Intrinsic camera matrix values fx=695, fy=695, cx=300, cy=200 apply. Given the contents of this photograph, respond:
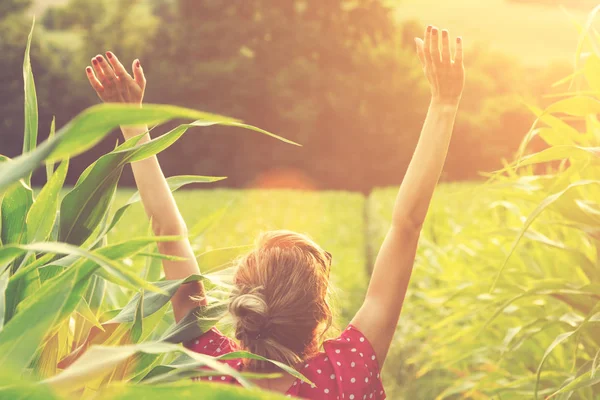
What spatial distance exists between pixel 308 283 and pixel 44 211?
1.63 ft

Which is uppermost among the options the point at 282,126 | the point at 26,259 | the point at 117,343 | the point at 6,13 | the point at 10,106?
the point at 26,259

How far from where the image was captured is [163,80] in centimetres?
2538

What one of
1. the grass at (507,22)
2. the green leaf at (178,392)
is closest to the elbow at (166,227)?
the green leaf at (178,392)

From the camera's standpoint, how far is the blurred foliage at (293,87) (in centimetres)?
2639

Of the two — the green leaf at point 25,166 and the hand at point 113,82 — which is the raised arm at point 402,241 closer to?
the hand at point 113,82

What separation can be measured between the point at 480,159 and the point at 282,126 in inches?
327

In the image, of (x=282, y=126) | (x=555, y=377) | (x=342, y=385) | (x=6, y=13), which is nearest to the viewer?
(x=342, y=385)

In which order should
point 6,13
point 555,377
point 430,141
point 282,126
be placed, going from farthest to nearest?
1. point 282,126
2. point 6,13
3. point 555,377
4. point 430,141

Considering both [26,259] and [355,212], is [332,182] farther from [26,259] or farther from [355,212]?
[26,259]

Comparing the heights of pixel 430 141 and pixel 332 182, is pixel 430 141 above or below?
above

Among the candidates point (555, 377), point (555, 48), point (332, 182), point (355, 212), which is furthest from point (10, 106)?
point (555, 48)

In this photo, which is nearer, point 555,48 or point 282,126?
point 282,126

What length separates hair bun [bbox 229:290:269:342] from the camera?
4.02 feet

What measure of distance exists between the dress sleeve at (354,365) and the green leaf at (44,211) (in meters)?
0.56
